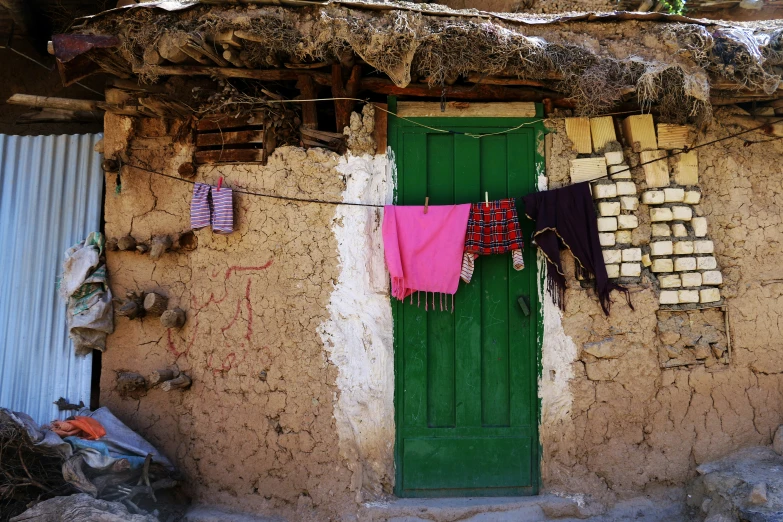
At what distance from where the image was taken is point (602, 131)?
4.80m

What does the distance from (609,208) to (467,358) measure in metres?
1.44

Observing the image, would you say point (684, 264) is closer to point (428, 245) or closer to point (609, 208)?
point (609, 208)

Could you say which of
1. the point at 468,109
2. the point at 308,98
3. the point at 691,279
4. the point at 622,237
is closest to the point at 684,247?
the point at 691,279

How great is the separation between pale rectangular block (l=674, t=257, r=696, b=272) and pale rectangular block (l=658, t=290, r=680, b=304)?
163 mm

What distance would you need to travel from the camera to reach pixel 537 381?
15.4 feet

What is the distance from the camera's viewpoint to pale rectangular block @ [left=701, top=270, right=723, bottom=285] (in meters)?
4.72

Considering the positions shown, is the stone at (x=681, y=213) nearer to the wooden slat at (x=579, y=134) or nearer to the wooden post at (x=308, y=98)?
the wooden slat at (x=579, y=134)

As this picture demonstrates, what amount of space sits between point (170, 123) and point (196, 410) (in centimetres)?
207

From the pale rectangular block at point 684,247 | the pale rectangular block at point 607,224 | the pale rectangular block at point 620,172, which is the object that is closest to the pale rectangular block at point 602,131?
the pale rectangular block at point 620,172

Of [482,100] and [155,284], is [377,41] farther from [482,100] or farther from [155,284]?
[155,284]

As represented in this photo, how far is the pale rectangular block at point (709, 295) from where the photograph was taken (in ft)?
15.5

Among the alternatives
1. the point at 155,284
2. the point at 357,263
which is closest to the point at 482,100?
the point at 357,263

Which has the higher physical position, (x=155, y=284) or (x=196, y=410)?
(x=155, y=284)

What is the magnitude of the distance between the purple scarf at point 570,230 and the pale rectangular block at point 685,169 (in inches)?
27.9
